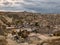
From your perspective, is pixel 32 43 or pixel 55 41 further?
pixel 32 43

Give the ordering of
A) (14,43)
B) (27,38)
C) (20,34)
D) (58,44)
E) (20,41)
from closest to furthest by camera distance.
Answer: (58,44), (14,43), (20,41), (27,38), (20,34)

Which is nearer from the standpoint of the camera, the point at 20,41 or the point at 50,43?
the point at 50,43

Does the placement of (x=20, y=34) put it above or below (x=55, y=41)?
below

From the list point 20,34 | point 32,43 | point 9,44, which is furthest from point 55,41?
point 20,34

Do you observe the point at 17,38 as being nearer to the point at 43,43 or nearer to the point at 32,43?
the point at 32,43

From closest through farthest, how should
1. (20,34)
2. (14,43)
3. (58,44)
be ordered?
(58,44) < (14,43) < (20,34)

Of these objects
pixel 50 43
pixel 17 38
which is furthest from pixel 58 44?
pixel 17 38

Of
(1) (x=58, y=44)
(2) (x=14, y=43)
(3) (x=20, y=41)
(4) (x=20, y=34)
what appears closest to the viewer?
(1) (x=58, y=44)

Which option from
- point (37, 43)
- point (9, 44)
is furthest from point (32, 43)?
point (9, 44)

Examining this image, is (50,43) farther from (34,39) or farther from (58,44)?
(34,39)
